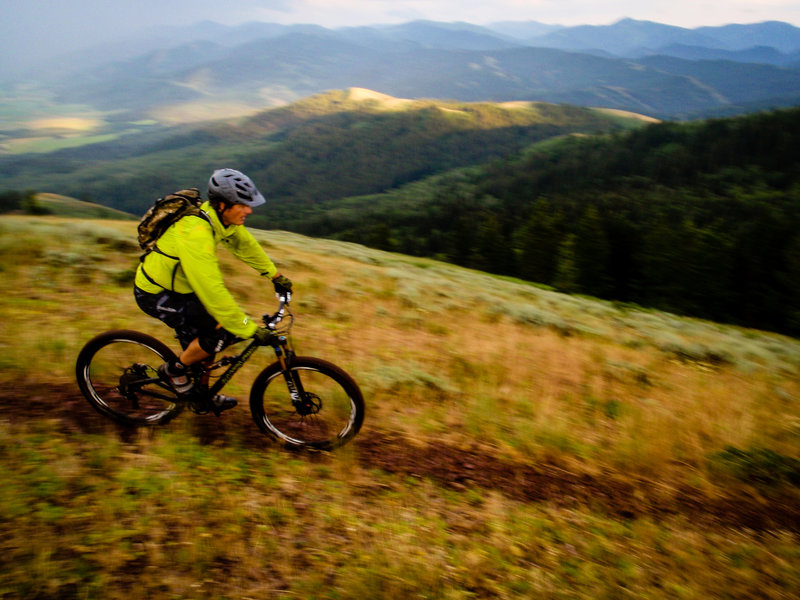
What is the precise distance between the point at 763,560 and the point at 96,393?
25.8 feet

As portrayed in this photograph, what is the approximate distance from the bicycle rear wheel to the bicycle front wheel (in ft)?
3.52

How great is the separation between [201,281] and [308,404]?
6.65 feet

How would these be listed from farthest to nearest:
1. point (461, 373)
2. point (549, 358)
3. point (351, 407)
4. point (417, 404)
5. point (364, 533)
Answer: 1. point (549, 358)
2. point (461, 373)
3. point (417, 404)
4. point (351, 407)
5. point (364, 533)

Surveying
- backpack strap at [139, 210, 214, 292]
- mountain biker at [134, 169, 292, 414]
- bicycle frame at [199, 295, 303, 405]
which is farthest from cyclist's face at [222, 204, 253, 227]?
bicycle frame at [199, 295, 303, 405]

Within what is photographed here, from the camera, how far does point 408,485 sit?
5309 millimetres

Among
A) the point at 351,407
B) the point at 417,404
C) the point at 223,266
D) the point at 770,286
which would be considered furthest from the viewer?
the point at 770,286

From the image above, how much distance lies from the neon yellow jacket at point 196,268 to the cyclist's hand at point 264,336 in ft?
0.32

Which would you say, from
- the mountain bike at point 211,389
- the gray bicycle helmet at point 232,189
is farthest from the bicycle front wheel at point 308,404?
the gray bicycle helmet at point 232,189

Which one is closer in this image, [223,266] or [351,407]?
[351,407]

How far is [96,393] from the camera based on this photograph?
5543mm

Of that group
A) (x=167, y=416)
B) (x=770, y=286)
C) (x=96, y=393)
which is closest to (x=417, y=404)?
(x=167, y=416)

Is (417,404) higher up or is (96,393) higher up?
(96,393)

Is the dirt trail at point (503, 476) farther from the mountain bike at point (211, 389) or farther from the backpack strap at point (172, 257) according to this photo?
the backpack strap at point (172, 257)

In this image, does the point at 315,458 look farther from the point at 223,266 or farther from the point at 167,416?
the point at 223,266
